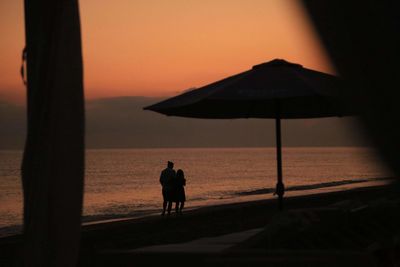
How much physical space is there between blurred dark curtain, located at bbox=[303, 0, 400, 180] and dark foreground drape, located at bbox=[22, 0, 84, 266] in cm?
157

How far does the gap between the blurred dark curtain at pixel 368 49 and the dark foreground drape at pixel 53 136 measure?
1574 millimetres

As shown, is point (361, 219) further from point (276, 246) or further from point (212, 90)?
point (212, 90)

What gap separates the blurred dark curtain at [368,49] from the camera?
45.1 inches

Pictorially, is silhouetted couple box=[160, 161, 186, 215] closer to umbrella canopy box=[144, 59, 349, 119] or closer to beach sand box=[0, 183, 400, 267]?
umbrella canopy box=[144, 59, 349, 119]

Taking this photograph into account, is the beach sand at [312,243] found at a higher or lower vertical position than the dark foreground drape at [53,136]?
lower

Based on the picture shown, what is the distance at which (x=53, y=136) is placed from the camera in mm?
→ 2590

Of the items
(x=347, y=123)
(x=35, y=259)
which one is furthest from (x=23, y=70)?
(x=347, y=123)

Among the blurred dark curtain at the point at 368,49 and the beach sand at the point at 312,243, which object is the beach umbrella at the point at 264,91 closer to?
the beach sand at the point at 312,243

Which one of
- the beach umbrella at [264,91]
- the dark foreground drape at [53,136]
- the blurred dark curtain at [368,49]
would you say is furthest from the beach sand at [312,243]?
the beach umbrella at [264,91]

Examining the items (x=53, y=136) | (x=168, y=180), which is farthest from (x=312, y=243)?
(x=168, y=180)

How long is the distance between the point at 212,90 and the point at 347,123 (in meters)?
6.08

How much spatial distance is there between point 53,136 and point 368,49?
5.53ft

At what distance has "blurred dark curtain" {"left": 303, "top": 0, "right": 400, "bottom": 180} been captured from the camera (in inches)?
45.1

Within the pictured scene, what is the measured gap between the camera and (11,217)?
3472 centimetres
